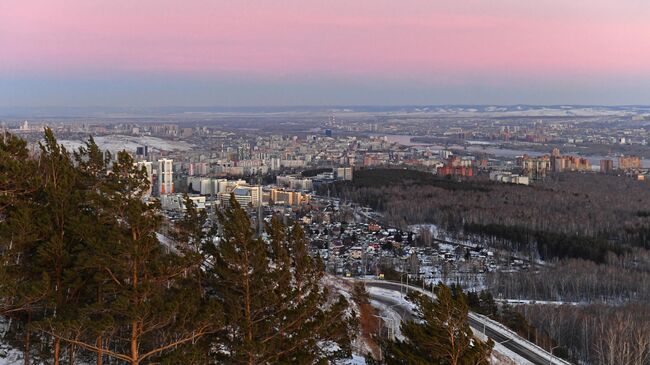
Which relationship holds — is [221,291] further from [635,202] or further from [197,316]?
[635,202]

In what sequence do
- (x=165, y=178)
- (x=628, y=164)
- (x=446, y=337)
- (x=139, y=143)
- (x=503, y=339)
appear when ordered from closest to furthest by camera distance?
(x=446, y=337) < (x=503, y=339) < (x=165, y=178) < (x=628, y=164) < (x=139, y=143)

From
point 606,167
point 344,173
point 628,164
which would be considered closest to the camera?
point 344,173

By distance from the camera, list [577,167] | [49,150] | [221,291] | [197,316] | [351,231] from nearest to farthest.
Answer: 1. [197,316]
2. [221,291]
3. [49,150]
4. [351,231]
5. [577,167]

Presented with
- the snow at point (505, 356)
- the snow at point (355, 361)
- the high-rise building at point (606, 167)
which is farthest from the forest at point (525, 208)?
the snow at point (355, 361)

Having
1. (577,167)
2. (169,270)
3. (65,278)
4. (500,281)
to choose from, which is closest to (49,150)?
(65,278)

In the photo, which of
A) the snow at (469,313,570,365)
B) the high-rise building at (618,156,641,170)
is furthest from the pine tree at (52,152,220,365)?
the high-rise building at (618,156,641,170)

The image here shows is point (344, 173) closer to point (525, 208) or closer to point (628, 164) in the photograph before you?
point (525, 208)

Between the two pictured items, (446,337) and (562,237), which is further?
(562,237)

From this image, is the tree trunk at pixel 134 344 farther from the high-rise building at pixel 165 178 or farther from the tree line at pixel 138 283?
the high-rise building at pixel 165 178

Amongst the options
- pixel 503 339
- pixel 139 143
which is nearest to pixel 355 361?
pixel 503 339
